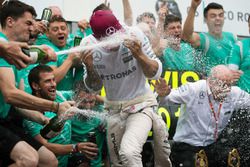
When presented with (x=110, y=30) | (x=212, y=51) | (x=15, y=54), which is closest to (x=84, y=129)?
(x=110, y=30)

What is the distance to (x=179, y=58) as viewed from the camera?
7715 millimetres

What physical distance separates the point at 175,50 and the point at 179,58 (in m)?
0.11

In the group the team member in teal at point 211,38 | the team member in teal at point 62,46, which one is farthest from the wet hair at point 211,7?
the team member in teal at point 62,46

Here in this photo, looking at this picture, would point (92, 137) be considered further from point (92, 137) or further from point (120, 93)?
point (120, 93)

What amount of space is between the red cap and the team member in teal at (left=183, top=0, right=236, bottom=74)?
2.02 meters

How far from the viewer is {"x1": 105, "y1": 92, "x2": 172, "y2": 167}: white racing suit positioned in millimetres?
5852

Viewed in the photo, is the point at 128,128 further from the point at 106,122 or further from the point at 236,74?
the point at 236,74

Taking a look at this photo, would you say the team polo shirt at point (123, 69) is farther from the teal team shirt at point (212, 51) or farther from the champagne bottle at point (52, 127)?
the teal team shirt at point (212, 51)

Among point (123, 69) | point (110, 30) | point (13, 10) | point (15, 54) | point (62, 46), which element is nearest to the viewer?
point (15, 54)

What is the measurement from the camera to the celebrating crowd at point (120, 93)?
5.62 meters

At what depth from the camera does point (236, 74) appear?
673 cm

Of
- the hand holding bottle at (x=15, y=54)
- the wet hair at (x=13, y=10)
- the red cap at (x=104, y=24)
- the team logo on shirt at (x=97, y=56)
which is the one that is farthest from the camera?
the team logo on shirt at (x=97, y=56)

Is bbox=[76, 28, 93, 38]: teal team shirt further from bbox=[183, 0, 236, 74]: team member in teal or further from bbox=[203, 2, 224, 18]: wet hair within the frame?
bbox=[203, 2, 224, 18]: wet hair

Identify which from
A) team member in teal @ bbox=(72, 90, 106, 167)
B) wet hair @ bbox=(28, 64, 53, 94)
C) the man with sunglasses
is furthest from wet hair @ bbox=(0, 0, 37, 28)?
the man with sunglasses
